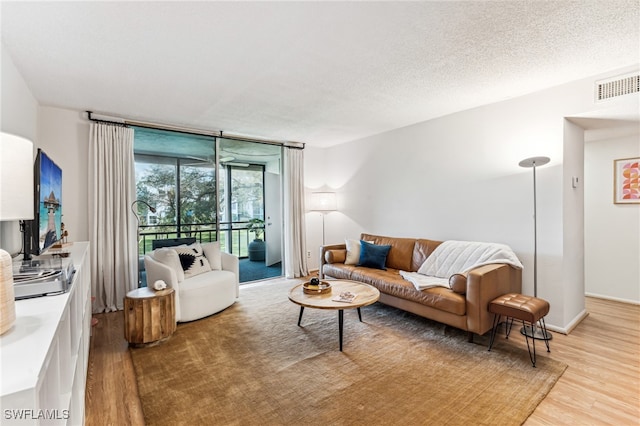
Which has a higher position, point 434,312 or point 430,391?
point 434,312

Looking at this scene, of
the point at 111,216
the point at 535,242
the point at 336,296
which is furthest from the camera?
the point at 111,216

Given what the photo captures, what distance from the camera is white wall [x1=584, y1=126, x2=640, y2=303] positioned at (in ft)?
12.6

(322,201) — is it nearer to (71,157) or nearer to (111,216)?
(111,216)

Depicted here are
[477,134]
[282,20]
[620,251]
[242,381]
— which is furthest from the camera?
[620,251]

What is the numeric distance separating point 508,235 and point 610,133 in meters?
1.96

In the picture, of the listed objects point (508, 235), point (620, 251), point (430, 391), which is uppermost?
point (508, 235)

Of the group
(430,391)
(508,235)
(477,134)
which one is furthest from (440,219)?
(430,391)

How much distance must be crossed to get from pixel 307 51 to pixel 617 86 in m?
2.72

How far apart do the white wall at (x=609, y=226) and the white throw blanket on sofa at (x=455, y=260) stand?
1.90 m

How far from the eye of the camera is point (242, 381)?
7.36ft

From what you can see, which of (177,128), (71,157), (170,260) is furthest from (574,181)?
(71,157)

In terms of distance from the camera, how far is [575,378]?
2.26 m

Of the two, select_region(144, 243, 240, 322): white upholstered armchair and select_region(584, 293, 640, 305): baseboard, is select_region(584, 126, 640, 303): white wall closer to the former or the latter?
select_region(584, 293, 640, 305): baseboard

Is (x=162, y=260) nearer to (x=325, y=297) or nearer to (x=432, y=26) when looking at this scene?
(x=325, y=297)
